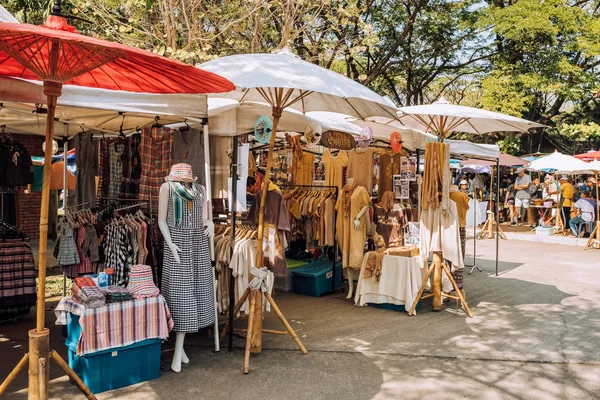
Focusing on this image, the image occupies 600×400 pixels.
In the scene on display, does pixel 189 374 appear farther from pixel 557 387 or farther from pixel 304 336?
pixel 557 387

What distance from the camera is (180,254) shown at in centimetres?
→ 486

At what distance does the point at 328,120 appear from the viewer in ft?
26.8

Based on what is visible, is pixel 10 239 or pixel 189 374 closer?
pixel 189 374

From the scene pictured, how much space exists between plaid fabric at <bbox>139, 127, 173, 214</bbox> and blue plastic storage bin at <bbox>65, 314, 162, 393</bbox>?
1621mm

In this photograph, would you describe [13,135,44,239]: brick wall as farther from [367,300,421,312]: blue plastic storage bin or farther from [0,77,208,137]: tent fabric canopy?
[367,300,421,312]: blue plastic storage bin

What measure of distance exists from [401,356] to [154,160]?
132 inches

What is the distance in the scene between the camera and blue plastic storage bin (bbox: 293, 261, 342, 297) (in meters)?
8.00

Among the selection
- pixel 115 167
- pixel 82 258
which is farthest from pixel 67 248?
pixel 115 167


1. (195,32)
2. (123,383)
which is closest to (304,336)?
(123,383)

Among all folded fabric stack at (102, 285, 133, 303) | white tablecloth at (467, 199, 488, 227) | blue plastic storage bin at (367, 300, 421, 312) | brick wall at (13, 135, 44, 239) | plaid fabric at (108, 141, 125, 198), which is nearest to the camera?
folded fabric stack at (102, 285, 133, 303)

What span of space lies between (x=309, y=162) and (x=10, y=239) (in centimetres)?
486

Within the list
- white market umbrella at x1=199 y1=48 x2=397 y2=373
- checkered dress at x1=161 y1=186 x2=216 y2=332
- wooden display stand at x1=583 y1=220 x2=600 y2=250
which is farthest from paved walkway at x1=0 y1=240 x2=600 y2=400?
wooden display stand at x1=583 y1=220 x2=600 y2=250

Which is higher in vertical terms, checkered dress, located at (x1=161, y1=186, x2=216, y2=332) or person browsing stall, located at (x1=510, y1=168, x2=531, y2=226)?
person browsing stall, located at (x1=510, y1=168, x2=531, y2=226)

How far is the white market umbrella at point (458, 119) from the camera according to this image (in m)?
6.87
